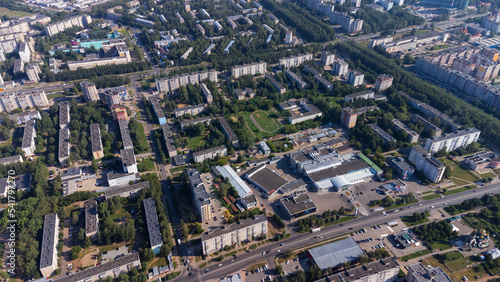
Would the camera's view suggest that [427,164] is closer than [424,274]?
No

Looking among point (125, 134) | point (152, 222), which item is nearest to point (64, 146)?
point (125, 134)

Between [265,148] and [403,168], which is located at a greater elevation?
[403,168]

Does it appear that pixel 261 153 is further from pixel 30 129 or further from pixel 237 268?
pixel 30 129

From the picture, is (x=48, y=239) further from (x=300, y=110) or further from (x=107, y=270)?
(x=300, y=110)

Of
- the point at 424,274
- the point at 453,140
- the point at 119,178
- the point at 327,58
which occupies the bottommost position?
the point at 119,178

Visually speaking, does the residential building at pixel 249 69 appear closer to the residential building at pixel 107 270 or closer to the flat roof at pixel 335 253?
the flat roof at pixel 335 253

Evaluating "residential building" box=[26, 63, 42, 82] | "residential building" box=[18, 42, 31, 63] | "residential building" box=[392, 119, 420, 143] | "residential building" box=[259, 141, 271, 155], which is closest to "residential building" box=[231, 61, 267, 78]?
"residential building" box=[259, 141, 271, 155]
